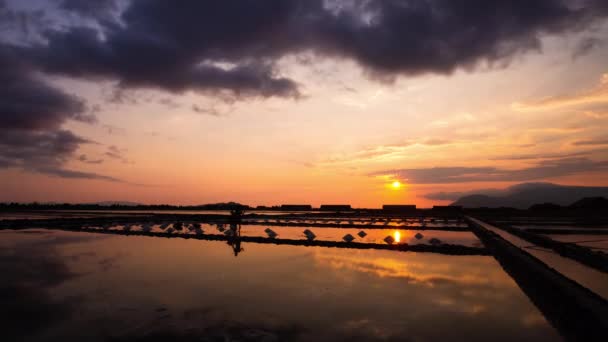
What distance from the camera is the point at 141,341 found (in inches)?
197

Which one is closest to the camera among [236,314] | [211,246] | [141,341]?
[141,341]

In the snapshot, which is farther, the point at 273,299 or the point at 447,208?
the point at 447,208

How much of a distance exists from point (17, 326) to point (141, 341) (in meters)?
2.50

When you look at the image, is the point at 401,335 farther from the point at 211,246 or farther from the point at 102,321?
the point at 211,246

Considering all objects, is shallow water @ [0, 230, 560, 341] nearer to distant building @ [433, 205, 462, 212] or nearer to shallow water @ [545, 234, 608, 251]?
shallow water @ [545, 234, 608, 251]

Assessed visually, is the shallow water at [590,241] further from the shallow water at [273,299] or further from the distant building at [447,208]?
the distant building at [447,208]

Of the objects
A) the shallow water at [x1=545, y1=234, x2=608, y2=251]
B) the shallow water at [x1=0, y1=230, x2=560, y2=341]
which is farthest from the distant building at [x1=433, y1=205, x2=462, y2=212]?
the shallow water at [x1=0, y1=230, x2=560, y2=341]

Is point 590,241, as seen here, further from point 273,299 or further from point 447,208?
point 447,208

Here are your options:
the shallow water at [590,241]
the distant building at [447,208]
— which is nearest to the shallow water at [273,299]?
the shallow water at [590,241]

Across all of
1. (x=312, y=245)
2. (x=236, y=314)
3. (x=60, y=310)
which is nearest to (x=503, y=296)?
(x=236, y=314)

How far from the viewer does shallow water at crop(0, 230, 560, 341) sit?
211 inches

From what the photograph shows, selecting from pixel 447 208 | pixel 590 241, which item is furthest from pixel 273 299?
pixel 447 208

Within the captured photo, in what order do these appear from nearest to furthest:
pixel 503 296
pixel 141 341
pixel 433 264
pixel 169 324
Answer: pixel 141 341
pixel 169 324
pixel 503 296
pixel 433 264

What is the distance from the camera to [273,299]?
704cm
